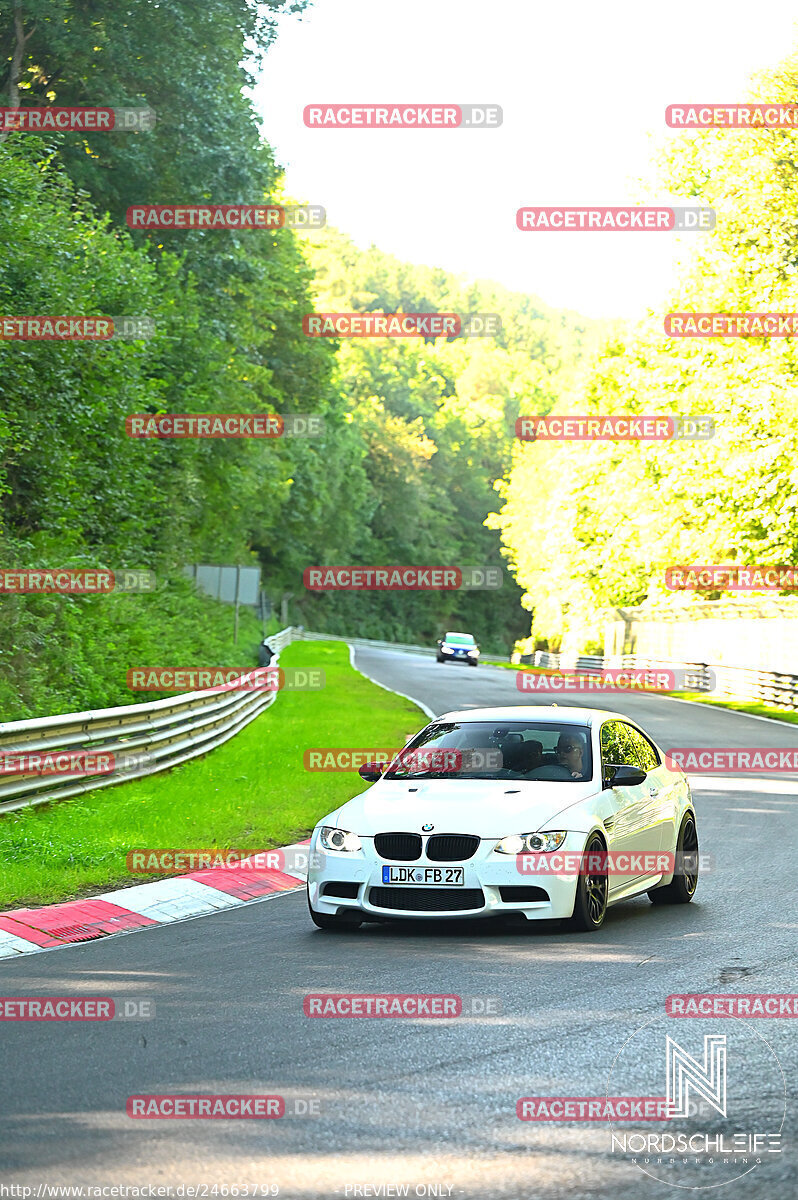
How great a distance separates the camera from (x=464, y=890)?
903 centimetres

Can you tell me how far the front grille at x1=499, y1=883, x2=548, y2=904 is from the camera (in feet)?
29.7

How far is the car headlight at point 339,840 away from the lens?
9.33 metres

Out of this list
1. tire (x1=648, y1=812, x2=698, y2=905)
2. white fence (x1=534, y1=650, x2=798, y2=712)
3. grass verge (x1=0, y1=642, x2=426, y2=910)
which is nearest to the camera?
tire (x1=648, y1=812, x2=698, y2=905)

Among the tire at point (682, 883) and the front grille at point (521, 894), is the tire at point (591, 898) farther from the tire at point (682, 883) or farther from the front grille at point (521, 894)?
the tire at point (682, 883)

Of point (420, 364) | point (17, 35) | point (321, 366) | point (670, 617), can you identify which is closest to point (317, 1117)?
point (17, 35)

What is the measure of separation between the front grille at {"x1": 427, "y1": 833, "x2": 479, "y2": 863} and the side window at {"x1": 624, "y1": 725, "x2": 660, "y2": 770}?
2.32 metres

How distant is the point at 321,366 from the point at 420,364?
3903 inches

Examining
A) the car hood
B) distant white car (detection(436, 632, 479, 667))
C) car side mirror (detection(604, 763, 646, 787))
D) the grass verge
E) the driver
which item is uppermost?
the driver

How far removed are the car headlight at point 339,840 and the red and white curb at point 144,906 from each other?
1357 mm

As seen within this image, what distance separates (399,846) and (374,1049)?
294 cm

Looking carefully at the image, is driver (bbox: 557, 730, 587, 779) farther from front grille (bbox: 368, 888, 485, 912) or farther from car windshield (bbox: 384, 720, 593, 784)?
front grille (bbox: 368, 888, 485, 912)

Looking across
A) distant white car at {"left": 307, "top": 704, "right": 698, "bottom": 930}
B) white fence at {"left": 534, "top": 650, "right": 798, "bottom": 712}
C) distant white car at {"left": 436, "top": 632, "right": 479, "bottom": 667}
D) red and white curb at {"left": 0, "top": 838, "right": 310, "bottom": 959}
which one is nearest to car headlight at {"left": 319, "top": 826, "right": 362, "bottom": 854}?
distant white car at {"left": 307, "top": 704, "right": 698, "bottom": 930}

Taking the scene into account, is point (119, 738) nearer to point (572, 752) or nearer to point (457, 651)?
point (572, 752)

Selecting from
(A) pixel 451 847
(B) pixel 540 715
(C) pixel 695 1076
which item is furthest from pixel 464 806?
(C) pixel 695 1076
